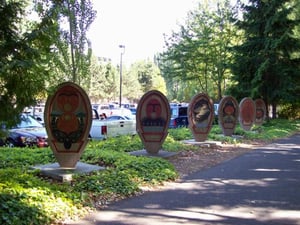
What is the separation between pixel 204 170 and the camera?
9656 millimetres

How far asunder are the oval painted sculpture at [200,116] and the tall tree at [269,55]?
11.8m

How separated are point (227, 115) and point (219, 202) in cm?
1119

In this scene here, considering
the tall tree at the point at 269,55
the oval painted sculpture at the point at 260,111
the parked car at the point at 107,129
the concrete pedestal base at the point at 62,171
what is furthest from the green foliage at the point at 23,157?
the tall tree at the point at 269,55

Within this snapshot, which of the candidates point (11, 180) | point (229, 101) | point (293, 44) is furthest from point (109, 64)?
point (11, 180)

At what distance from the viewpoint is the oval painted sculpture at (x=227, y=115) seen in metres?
17.2

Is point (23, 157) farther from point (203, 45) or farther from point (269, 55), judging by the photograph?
point (203, 45)

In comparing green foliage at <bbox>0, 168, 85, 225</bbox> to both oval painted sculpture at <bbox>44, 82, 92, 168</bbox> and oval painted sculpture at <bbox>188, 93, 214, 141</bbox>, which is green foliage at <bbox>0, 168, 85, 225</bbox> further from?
oval painted sculpture at <bbox>188, 93, 214, 141</bbox>

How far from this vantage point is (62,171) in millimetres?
7949

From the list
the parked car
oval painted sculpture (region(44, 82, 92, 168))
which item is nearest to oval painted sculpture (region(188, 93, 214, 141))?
the parked car

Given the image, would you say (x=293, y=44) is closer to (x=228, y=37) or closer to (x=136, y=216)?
(x=228, y=37)

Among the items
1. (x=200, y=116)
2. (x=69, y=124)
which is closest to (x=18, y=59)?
(x=69, y=124)

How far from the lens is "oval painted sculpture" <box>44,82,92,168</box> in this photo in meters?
8.28

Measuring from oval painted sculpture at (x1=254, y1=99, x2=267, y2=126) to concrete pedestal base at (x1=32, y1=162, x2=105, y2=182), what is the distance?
695 inches

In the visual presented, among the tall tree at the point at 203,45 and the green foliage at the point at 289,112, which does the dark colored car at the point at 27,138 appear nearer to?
the tall tree at the point at 203,45
